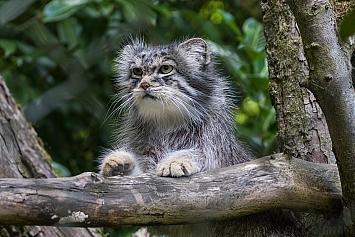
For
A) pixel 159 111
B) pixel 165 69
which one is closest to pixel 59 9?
pixel 165 69

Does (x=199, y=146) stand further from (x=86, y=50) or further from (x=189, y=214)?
(x=86, y=50)

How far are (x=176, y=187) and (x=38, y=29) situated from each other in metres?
1.66

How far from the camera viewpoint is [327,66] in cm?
183

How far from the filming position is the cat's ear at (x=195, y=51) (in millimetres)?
2834

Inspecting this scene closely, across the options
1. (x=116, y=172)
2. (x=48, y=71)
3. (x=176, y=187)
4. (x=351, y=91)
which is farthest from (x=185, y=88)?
(x=48, y=71)

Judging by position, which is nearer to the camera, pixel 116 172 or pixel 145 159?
pixel 116 172

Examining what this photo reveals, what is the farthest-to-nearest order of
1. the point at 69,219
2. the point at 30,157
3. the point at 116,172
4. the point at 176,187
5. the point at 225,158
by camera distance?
the point at 30,157 < the point at 225,158 < the point at 116,172 < the point at 176,187 < the point at 69,219

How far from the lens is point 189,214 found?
199 centimetres

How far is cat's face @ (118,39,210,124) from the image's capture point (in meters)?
2.64

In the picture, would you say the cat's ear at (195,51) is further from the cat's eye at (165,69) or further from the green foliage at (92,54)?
the green foliage at (92,54)

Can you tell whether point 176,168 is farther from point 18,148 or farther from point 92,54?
point 18,148

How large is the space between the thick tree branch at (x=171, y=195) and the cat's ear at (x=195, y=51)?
80cm

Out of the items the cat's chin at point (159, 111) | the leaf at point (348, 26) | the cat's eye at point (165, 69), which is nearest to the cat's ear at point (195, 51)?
the cat's eye at point (165, 69)

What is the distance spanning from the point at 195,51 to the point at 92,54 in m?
0.58
